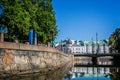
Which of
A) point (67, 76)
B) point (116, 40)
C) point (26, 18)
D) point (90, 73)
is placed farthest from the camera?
point (116, 40)

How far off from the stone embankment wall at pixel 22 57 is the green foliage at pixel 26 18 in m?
15.5

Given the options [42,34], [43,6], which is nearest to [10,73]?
[42,34]

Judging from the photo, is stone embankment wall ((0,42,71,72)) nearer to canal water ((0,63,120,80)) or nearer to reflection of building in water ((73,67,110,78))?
canal water ((0,63,120,80))

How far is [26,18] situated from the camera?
1905 inches

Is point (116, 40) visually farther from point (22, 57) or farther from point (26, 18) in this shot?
point (22, 57)

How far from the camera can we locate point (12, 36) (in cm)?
4866

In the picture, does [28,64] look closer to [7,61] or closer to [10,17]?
[7,61]

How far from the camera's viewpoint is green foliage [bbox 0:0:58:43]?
45906 mm

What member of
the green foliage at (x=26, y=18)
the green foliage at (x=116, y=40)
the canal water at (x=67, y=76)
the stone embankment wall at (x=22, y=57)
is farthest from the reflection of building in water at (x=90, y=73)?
the green foliage at (x=116, y=40)

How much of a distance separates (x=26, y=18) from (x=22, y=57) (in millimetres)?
25176

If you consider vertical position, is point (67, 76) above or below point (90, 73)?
above

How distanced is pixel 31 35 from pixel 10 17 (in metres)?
18.6

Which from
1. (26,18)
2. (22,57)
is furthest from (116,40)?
(22,57)

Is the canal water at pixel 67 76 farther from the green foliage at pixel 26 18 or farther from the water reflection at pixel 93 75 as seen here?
the green foliage at pixel 26 18
